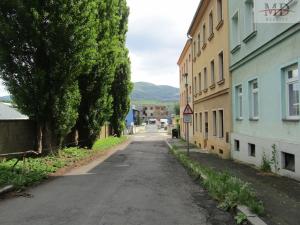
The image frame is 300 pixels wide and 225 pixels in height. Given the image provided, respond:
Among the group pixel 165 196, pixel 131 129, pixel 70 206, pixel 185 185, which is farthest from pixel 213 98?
pixel 131 129

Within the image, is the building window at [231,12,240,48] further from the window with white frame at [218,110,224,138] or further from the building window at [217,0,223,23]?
the window with white frame at [218,110,224,138]

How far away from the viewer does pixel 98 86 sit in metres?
25.4

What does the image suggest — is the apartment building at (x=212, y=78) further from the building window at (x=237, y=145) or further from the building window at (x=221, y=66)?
the building window at (x=237, y=145)

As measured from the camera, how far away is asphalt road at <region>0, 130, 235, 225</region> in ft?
24.6

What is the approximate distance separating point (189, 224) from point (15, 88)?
12909 mm

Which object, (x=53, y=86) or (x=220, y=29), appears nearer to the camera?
(x=53, y=86)

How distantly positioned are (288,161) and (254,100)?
4290mm

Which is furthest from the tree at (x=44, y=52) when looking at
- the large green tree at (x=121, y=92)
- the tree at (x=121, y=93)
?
the tree at (x=121, y=93)

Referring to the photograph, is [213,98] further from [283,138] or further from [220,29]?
[283,138]

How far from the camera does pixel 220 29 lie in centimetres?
2183

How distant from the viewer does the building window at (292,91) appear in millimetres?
11586

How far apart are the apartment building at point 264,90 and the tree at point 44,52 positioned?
A: 6432 millimetres

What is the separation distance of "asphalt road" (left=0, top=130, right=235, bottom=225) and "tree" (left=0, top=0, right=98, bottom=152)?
5.50 metres

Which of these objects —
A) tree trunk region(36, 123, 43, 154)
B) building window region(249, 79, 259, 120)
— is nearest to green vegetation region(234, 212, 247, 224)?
building window region(249, 79, 259, 120)
